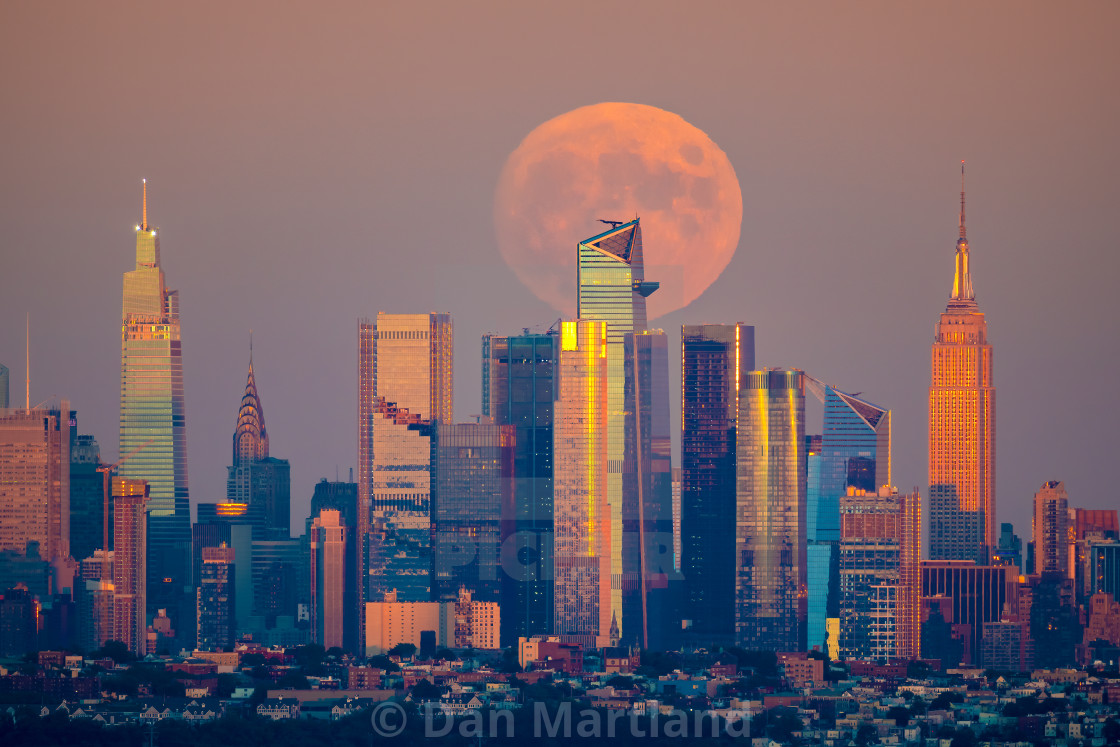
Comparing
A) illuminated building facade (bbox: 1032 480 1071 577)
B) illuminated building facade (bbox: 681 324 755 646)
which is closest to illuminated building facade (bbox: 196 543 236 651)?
illuminated building facade (bbox: 681 324 755 646)

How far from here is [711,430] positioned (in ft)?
474

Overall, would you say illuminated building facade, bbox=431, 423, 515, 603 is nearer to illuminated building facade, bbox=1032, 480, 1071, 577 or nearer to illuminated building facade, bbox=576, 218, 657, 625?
illuminated building facade, bbox=576, 218, 657, 625

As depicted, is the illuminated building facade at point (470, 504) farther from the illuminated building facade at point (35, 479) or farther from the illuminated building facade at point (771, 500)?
the illuminated building facade at point (35, 479)

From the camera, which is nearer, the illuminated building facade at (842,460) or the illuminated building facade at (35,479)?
the illuminated building facade at (35,479)

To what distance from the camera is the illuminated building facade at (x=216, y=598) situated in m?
135

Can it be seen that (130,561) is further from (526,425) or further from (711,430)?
(711,430)

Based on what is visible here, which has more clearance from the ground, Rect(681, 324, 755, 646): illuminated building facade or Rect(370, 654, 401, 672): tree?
Rect(681, 324, 755, 646): illuminated building facade

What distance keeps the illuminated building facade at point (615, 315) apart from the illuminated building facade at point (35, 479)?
91.1 ft

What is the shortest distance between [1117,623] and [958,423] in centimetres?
3537

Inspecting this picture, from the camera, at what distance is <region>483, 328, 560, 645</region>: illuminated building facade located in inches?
5241

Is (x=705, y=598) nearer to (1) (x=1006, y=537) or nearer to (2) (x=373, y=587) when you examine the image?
(2) (x=373, y=587)

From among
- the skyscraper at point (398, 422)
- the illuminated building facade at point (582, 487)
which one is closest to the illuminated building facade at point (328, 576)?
the skyscraper at point (398, 422)

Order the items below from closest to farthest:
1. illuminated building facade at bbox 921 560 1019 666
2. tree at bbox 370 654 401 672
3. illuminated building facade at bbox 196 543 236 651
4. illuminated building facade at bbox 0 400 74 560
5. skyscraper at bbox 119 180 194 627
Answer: tree at bbox 370 654 401 672, illuminated building facade at bbox 921 560 1019 666, illuminated building facade at bbox 196 543 236 651, illuminated building facade at bbox 0 400 74 560, skyscraper at bbox 119 180 194 627

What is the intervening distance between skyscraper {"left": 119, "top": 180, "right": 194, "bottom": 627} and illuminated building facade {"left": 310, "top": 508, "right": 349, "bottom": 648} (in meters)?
12.1
